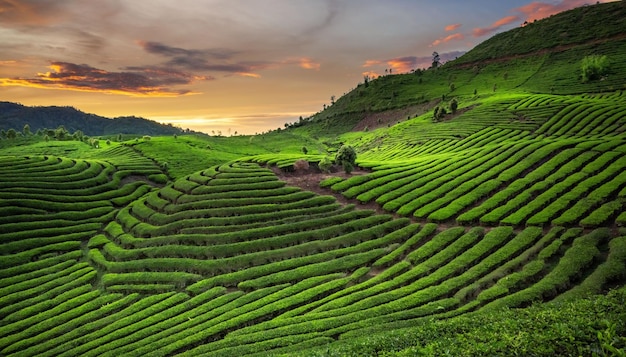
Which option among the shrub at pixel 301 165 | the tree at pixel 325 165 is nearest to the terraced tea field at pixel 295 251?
the shrub at pixel 301 165

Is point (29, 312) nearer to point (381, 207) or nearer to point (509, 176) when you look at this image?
point (381, 207)

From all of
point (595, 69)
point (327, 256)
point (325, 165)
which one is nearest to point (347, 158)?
point (325, 165)

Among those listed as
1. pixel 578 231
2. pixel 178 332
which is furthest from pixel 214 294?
pixel 578 231

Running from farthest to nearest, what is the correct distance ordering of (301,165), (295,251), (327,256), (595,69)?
(595,69), (301,165), (295,251), (327,256)

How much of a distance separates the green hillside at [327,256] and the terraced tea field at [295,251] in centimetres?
20

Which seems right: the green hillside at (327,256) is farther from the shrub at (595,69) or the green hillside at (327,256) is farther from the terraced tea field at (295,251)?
the shrub at (595,69)

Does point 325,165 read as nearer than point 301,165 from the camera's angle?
Yes

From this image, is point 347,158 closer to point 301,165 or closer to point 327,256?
point 301,165

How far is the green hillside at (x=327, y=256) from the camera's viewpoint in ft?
81.8

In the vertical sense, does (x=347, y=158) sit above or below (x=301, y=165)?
above

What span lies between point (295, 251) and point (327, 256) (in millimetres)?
4161

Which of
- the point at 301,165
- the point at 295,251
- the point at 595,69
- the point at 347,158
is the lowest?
the point at 295,251

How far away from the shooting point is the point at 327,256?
40.7 metres

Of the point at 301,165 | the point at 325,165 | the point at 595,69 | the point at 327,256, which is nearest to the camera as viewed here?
the point at 327,256
